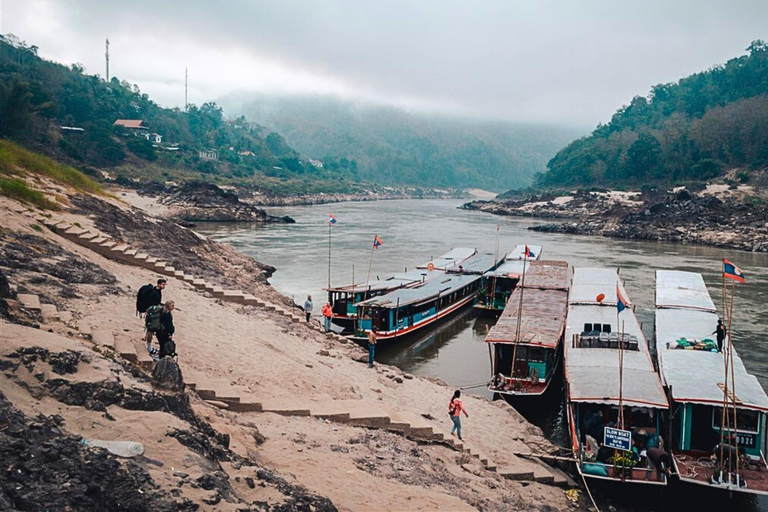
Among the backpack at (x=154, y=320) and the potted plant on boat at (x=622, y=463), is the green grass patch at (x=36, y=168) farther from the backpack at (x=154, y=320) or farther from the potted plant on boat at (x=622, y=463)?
the potted plant on boat at (x=622, y=463)

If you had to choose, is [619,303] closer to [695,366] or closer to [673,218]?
[695,366]

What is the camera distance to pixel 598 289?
85.5 feet

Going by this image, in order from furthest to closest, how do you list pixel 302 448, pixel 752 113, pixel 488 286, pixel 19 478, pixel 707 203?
pixel 752 113
pixel 707 203
pixel 488 286
pixel 302 448
pixel 19 478

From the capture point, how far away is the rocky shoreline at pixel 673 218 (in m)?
64.6

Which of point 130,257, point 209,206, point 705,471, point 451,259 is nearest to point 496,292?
point 451,259

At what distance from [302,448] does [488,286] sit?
24925 mm

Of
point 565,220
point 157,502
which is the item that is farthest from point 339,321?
point 565,220

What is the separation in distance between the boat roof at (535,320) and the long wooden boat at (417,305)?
156 inches

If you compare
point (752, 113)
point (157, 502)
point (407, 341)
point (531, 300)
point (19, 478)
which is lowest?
point (407, 341)

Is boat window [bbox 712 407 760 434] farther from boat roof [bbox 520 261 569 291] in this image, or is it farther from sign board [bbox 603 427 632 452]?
boat roof [bbox 520 261 569 291]

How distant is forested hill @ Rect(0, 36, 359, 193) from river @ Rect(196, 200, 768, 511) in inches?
973

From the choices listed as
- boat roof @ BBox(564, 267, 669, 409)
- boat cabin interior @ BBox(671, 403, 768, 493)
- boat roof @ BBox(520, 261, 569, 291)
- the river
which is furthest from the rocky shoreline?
boat cabin interior @ BBox(671, 403, 768, 493)

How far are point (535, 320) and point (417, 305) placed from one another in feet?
21.6

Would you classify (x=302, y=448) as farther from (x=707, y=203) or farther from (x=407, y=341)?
(x=707, y=203)
